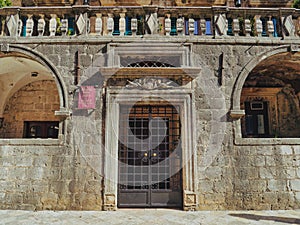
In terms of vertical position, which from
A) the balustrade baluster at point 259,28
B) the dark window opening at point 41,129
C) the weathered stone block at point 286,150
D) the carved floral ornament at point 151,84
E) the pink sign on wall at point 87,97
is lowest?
the weathered stone block at point 286,150

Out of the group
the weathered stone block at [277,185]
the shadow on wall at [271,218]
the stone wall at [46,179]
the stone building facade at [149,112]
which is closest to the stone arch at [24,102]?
the stone building facade at [149,112]

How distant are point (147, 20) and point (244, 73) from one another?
2.84 metres

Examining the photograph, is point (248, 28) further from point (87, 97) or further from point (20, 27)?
point (20, 27)

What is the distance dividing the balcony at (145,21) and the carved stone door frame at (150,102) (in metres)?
1.57

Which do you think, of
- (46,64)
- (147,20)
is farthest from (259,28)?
(46,64)

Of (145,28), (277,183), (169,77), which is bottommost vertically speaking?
(277,183)

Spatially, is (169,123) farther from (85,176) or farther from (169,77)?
(85,176)

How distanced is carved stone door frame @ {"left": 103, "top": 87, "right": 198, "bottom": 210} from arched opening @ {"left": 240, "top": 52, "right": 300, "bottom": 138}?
324 centimetres

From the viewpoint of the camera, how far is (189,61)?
648 cm

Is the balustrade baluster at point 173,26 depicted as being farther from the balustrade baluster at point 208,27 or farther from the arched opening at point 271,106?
the arched opening at point 271,106

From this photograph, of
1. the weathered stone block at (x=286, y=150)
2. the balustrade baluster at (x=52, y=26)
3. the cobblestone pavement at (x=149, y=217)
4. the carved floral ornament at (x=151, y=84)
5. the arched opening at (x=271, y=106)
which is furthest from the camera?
the arched opening at (x=271, y=106)

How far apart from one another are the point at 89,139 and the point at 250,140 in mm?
3874

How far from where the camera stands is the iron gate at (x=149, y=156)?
20.3 feet

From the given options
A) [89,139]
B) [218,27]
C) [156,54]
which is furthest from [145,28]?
[89,139]
